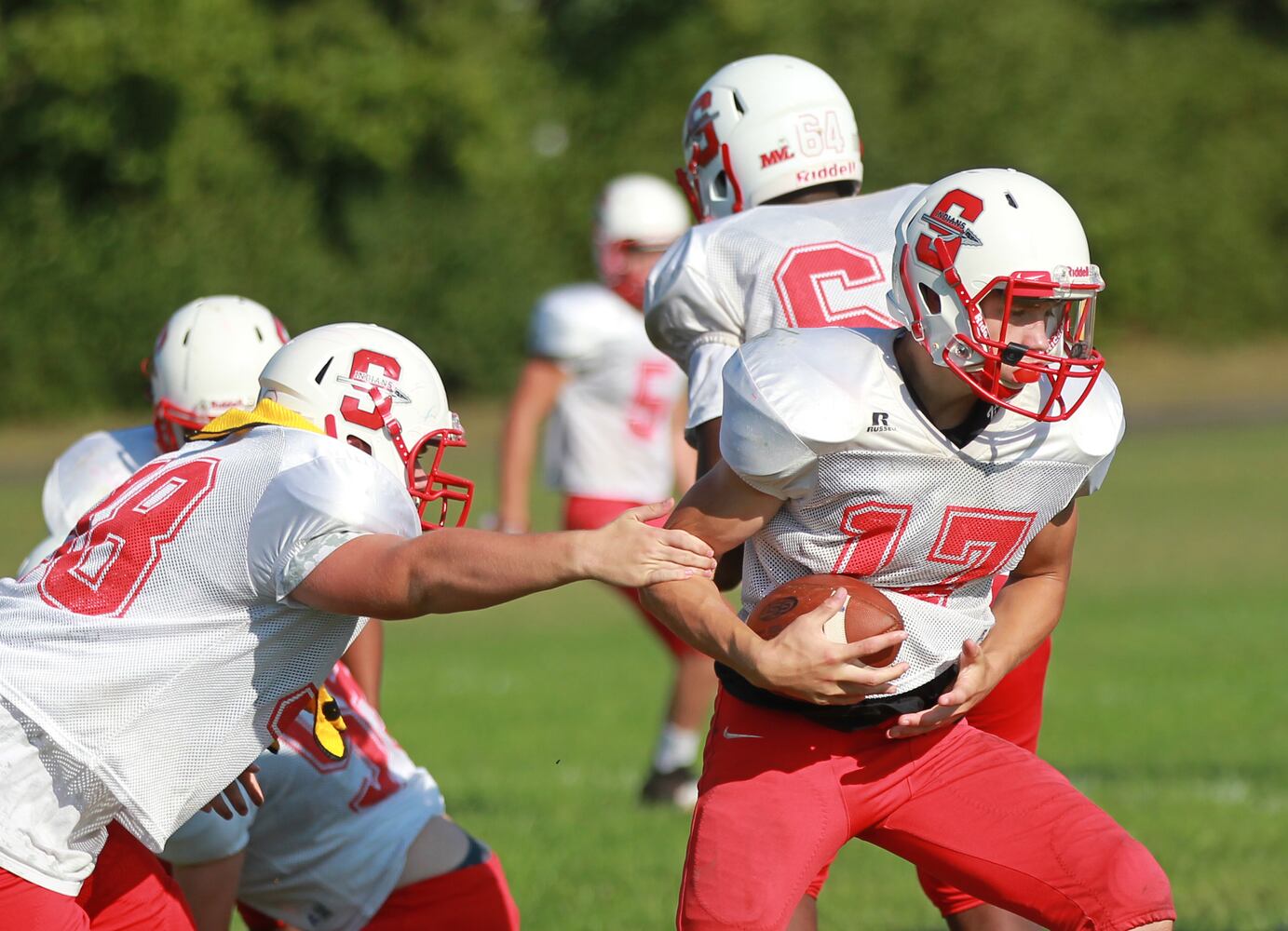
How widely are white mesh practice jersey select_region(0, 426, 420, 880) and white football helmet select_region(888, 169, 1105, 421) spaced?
1.10m

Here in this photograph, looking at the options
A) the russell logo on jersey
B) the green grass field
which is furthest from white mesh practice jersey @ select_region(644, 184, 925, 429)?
the green grass field

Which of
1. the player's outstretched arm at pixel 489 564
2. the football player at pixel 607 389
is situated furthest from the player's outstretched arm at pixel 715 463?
the football player at pixel 607 389

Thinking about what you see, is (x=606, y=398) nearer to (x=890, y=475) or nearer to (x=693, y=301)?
(x=693, y=301)

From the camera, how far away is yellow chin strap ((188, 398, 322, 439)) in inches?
138

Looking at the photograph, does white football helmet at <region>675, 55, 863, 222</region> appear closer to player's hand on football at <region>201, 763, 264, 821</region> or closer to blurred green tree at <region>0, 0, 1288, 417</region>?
player's hand on football at <region>201, 763, 264, 821</region>

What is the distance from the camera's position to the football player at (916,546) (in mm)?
3371

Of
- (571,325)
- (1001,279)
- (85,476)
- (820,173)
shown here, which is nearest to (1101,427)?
(1001,279)

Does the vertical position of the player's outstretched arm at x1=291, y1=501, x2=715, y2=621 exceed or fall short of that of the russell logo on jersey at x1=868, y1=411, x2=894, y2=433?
it falls short

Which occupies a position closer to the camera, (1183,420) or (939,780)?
(939,780)

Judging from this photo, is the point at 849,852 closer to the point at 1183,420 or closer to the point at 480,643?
the point at 480,643

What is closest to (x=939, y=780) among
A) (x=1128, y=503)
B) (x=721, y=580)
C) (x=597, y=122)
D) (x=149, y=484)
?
(x=721, y=580)

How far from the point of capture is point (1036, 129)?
1302 inches

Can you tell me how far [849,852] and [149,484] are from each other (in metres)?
3.96

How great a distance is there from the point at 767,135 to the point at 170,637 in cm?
203
